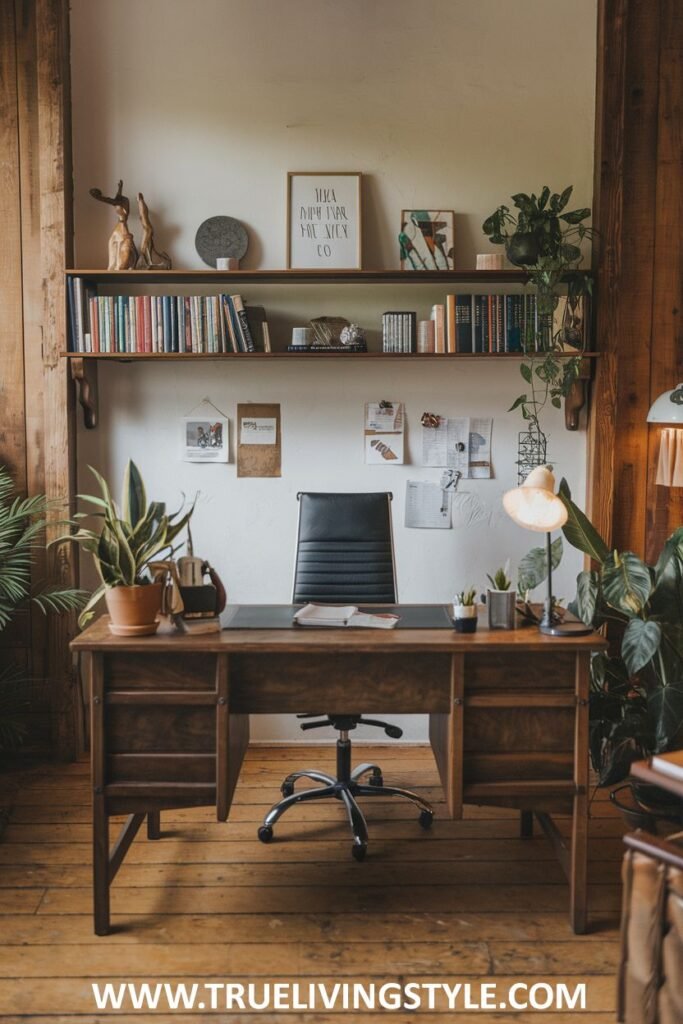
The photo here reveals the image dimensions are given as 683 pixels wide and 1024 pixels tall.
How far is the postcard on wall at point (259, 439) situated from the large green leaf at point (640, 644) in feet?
5.65

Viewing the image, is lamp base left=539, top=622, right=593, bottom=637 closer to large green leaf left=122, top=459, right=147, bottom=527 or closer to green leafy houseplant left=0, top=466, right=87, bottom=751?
large green leaf left=122, top=459, right=147, bottom=527

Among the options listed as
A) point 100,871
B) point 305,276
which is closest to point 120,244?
point 305,276

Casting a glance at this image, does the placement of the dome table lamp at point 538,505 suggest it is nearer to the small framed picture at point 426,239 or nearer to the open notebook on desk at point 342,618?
the open notebook on desk at point 342,618

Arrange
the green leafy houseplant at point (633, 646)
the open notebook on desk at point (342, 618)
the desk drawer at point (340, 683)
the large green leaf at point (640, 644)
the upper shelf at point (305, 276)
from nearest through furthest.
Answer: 1. the desk drawer at point (340, 683)
2. the open notebook on desk at point (342, 618)
3. the large green leaf at point (640, 644)
4. the green leafy houseplant at point (633, 646)
5. the upper shelf at point (305, 276)

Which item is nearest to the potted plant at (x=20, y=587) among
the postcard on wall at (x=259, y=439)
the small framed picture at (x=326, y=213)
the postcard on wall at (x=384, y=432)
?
the postcard on wall at (x=259, y=439)

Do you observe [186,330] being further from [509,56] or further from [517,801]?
[517,801]

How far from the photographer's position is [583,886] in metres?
2.44

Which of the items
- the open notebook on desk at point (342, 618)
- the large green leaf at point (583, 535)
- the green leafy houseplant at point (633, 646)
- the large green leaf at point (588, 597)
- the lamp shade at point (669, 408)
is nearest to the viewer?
the open notebook on desk at point (342, 618)

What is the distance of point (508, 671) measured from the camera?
8.00 ft

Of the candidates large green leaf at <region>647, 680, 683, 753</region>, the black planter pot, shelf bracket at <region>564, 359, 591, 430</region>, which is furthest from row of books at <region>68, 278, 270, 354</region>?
the black planter pot

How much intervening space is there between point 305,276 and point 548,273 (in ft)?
3.26

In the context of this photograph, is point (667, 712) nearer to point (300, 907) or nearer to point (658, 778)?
point (658, 778)

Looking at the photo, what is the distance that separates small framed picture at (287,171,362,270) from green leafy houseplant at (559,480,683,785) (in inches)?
59.5

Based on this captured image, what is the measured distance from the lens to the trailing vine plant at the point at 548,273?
3.43 m
